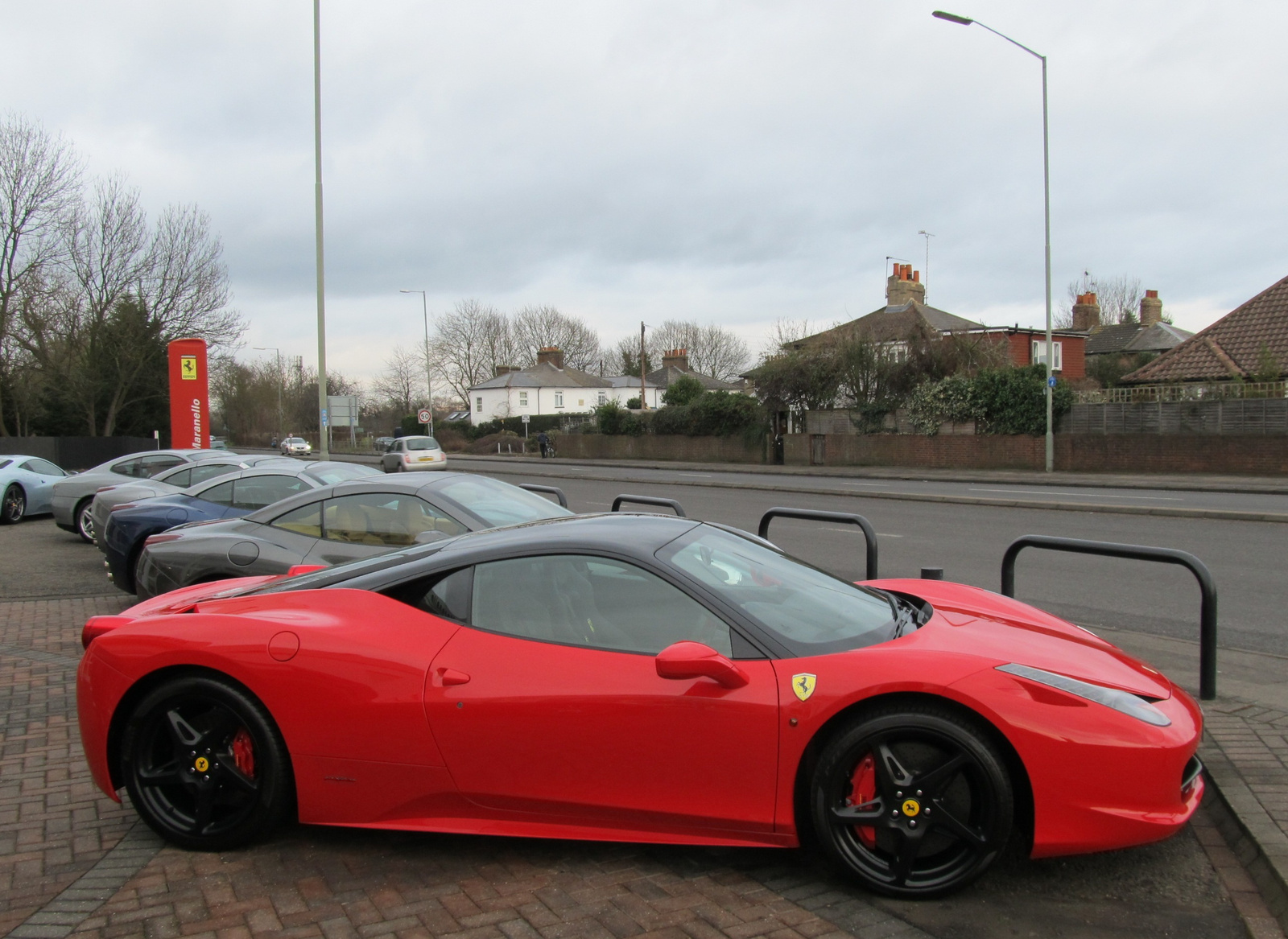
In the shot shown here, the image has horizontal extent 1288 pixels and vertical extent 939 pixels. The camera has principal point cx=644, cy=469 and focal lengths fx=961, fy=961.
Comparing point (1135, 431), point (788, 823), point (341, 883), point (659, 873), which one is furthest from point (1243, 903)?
point (1135, 431)

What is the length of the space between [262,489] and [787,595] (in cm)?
743

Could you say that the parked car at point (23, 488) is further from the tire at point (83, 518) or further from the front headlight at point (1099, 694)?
the front headlight at point (1099, 694)

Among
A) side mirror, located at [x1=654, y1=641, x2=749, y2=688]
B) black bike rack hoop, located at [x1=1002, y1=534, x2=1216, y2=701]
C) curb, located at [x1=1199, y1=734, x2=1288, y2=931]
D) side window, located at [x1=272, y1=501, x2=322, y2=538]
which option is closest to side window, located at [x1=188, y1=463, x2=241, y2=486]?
side window, located at [x1=272, y1=501, x2=322, y2=538]

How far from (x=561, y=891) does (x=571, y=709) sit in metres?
0.62

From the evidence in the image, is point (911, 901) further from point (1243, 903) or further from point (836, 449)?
point (836, 449)

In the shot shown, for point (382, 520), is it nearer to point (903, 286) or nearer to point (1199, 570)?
point (1199, 570)

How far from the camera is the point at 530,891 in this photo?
333 cm

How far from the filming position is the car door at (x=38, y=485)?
18.2m

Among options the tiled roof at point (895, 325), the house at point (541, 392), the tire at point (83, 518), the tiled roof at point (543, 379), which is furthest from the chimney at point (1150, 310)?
the tire at point (83, 518)

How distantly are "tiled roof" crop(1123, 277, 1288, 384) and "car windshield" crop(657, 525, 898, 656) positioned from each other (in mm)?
28747

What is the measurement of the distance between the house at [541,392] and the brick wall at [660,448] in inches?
1055

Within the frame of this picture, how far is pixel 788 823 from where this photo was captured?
331cm

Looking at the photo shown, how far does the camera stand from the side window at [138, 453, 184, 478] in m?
15.5

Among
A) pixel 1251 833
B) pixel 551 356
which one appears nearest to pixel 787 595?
pixel 1251 833
